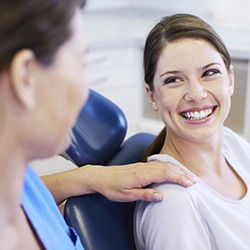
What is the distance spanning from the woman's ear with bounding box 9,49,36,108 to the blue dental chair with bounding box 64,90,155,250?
66cm

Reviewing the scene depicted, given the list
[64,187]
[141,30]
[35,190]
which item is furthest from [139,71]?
[35,190]

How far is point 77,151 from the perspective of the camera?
134 centimetres

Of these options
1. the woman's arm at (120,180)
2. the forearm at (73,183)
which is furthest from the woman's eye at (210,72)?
the forearm at (73,183)

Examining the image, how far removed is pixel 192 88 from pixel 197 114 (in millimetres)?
71

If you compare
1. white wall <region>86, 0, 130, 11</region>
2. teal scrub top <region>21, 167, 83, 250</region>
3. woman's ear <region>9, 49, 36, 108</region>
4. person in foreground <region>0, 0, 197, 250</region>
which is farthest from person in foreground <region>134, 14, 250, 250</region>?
white wall <region>86, 0, 130, 11</region>

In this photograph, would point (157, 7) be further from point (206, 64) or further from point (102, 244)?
point (102, 244)

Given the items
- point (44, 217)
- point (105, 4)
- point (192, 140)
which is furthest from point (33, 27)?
point (105, 4)

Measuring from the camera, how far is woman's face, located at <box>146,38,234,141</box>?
1.22 meters

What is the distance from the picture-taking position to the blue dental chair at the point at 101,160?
4.05 ft

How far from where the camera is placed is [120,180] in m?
1.17

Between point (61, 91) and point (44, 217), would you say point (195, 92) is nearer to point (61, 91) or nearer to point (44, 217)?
point (44, 217)

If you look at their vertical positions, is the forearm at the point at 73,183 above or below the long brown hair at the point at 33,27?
below

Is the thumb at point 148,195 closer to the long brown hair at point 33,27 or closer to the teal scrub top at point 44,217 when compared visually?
the teal scrub top at point 44,217

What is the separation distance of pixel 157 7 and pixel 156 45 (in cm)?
187
